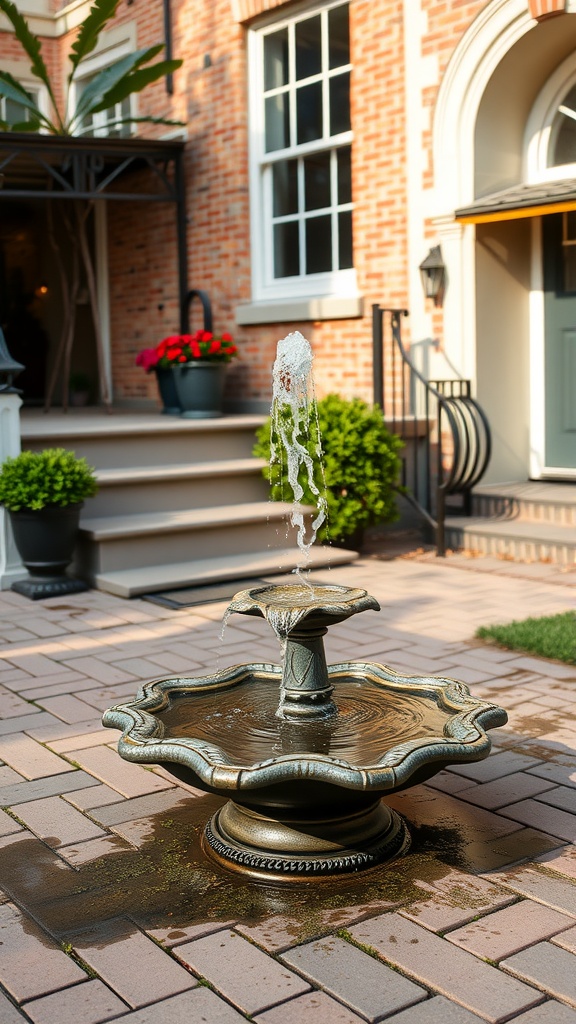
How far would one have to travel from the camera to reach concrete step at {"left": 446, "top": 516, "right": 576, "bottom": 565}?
7121 millimetres

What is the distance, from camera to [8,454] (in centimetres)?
702

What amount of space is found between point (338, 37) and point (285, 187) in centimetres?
135

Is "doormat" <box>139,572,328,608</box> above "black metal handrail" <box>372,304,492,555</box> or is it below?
below

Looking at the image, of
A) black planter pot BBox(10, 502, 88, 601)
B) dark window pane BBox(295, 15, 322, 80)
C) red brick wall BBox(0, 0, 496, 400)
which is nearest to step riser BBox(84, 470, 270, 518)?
black planter pot BBox(10, 502, 88, 601)

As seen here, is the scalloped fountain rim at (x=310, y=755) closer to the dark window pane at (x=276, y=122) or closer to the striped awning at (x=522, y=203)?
the striped awning at (x=522, y=203)

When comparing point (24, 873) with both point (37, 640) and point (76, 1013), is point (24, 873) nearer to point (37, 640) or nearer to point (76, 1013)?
point (76, 1013)

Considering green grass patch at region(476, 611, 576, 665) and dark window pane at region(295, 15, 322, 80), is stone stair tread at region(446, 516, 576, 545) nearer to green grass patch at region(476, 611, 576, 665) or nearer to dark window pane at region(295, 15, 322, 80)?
green grass patch at region(476, 611, 576, 665)

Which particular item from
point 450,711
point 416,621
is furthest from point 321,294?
point 450,711

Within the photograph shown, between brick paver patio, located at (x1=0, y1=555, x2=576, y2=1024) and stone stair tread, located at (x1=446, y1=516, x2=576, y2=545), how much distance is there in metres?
2.50

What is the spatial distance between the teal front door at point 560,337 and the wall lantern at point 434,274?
0.86 meters

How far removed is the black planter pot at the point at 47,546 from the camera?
21.7 feet

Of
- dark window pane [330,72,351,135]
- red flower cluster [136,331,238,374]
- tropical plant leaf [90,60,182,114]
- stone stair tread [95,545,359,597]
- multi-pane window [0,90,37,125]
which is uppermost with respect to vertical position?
multi-pane window [0,90,37,125]

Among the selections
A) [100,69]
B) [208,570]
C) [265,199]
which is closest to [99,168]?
[265,199]

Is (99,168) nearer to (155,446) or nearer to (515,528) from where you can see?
(155,446)
